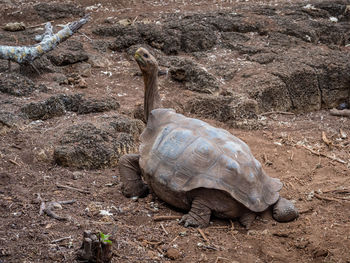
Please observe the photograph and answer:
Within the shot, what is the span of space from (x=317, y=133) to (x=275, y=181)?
259cm

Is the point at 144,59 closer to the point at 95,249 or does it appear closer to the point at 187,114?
the point at 187,114

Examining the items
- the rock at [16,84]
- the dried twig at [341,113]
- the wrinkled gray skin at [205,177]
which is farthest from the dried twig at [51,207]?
the dried twig at [341,113]

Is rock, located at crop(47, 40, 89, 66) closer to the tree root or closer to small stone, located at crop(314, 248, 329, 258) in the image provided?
the tree root

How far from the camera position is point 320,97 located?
7793 mm

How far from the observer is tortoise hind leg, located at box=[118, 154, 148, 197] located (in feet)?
14.2

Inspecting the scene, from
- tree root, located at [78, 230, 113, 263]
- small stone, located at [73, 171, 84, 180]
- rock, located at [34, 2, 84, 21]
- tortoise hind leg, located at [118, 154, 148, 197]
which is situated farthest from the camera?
rock, located at [34, 2, 84, 21]

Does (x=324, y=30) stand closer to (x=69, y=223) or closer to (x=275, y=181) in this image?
(x=275, y=181)

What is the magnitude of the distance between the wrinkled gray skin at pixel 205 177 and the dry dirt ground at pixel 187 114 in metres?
0.14

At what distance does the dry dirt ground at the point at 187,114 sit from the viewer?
340 centimetres

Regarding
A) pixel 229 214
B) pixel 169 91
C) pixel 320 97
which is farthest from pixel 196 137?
pixel 320 97

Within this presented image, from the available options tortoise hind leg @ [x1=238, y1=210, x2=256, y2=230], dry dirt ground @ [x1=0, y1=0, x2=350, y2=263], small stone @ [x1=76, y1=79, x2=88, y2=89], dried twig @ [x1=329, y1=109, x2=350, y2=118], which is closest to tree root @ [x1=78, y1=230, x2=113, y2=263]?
dry dirt ground @ [x1=0, y1=0, x2=350, y2=263]

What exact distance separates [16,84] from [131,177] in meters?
2.28

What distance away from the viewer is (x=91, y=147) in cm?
469

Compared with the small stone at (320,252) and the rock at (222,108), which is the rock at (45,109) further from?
the small stone at (320,252)
